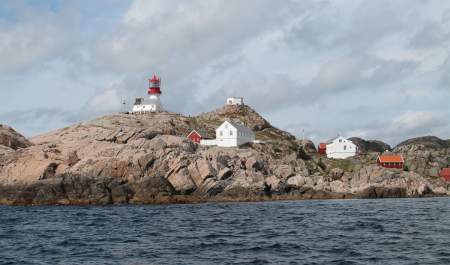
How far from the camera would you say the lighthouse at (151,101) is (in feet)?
455

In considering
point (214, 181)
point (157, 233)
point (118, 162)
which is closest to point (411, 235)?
point (157, 233)

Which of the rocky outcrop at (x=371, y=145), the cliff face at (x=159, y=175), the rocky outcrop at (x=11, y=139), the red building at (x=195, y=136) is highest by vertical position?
the rocky outcrop at (x=371, y=145)

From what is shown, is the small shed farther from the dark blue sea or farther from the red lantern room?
the dark blue sea

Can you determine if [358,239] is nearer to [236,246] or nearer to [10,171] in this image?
[236,246]

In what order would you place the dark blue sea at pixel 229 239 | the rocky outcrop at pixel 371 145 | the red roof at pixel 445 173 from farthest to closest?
1. the rocky outcrop at pixel 371 145
2. the red roof at pixel 445 173
3. the dark blue sea at pixel 229 239

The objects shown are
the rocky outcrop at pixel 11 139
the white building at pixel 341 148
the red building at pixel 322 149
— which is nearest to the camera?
the rocky outcrop at pixel 11 139

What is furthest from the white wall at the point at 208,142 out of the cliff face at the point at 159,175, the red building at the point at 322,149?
the red building at the point at 322,149

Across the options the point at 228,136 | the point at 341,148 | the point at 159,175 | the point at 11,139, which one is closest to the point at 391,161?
the point at 341,148

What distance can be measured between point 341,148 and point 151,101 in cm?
4682

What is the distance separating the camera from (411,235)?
124 ft

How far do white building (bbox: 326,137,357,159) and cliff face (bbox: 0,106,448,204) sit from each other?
25.4 metres

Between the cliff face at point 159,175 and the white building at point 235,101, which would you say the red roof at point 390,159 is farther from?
the white building at point 235,101

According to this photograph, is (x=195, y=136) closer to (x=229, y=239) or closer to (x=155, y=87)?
(x=155, y=87)

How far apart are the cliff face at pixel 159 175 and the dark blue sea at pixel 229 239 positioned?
26.4m
